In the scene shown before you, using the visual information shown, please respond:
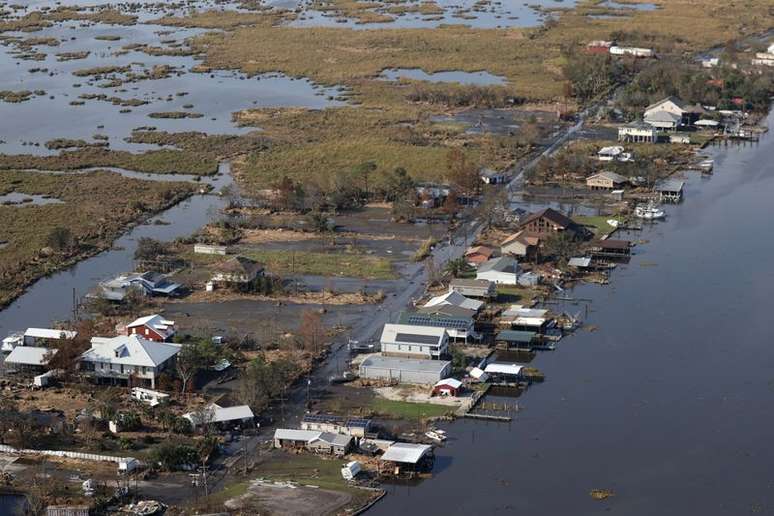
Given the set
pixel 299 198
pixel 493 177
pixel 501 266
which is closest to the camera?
A: pixel 501 266

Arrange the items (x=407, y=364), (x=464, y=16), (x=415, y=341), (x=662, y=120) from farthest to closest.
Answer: (x=464, y=16)
(x=662, y=120)
(x=415, y=341)
(x=407, y=364)

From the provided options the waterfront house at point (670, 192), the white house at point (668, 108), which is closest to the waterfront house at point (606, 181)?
the waterfront house at point (670, 192)

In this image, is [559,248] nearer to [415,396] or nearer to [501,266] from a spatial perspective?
[501,266]

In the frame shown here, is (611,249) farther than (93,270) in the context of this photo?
Yes

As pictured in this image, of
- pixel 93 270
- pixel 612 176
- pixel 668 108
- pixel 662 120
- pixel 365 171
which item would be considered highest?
pixel 668 108

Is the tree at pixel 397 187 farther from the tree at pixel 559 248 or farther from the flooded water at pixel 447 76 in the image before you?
the flooded water at pixel 447 76

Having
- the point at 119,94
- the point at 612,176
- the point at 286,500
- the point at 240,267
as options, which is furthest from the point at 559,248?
the point at 119,94

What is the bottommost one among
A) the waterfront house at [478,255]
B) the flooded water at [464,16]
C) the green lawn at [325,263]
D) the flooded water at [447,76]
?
the green lawn at [325,263]

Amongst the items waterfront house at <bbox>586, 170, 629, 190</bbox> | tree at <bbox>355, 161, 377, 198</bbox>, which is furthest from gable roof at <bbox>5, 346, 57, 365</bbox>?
waterfront house at <bbox>586, 170, 629, 190</bbox>
